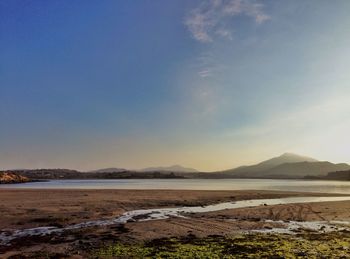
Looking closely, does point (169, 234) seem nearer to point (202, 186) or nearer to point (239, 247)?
point (239, 247)

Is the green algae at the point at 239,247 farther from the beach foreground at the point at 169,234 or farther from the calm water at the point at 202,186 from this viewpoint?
the calm water at the point at 202,186

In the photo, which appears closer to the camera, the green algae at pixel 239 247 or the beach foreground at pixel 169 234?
the green algae at pixel 239 247

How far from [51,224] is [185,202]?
17.5 meters

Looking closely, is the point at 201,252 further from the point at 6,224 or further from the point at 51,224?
the point at 6,224

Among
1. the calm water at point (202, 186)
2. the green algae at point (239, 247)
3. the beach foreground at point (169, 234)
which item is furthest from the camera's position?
the calm water at point (202, 186)

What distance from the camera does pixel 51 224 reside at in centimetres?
2197

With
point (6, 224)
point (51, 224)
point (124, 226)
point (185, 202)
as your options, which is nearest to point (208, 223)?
point (124, 226)

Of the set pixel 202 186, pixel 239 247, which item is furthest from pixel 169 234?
pixel 202 186

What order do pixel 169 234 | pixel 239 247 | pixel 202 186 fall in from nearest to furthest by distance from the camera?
pixel 239 247 → pixel 169 234 → pixel 202 186

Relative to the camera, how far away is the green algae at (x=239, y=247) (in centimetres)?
1366

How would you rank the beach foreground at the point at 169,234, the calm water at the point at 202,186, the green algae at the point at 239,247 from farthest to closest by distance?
the calm water at the point at 202,186 → the beach foreground at the point at 169,234 → the green algae at the point at 239,247

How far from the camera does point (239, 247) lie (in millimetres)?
14930

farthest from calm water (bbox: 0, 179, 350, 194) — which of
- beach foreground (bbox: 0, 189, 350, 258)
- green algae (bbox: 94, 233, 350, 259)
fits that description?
green algae (bbox: 94, 233, 350, 259)

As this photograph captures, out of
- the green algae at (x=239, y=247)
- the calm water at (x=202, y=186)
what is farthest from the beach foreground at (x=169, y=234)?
the calm water at (x=202, y=186)
